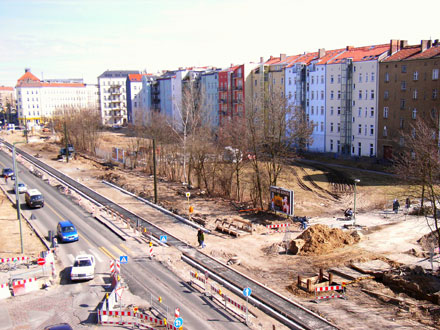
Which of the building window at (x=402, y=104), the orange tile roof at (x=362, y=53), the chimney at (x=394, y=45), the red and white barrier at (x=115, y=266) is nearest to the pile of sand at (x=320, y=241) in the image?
the red and white barrier at (x=115, y=266)

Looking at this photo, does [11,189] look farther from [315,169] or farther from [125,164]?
[315,169]

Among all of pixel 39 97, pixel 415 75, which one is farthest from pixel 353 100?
pixel 39 97

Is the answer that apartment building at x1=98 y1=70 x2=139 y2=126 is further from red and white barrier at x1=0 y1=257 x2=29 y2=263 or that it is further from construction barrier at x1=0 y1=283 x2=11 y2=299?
construction barrier at x1=0 y1=283 x2=11 y2=299

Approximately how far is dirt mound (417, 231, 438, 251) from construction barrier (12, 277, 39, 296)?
953 inches

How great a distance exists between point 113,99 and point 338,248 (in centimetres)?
12445

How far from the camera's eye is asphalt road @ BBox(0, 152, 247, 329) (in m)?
20.0

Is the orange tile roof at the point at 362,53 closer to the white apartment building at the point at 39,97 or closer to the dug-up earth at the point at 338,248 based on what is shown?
the dug-up earth at the point at 338,248

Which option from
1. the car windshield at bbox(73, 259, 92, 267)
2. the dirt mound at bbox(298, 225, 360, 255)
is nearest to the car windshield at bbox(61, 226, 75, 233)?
the car windshield at bbox(73, 259, 92, 267)

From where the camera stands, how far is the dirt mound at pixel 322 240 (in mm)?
28716

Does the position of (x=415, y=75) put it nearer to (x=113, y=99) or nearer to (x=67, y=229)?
(x=67, y=229)

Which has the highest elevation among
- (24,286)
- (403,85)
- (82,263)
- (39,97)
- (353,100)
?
(39,97)

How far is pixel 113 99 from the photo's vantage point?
14262 centimetres

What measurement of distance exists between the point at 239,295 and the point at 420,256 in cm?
1251

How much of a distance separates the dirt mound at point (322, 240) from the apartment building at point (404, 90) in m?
28.3
